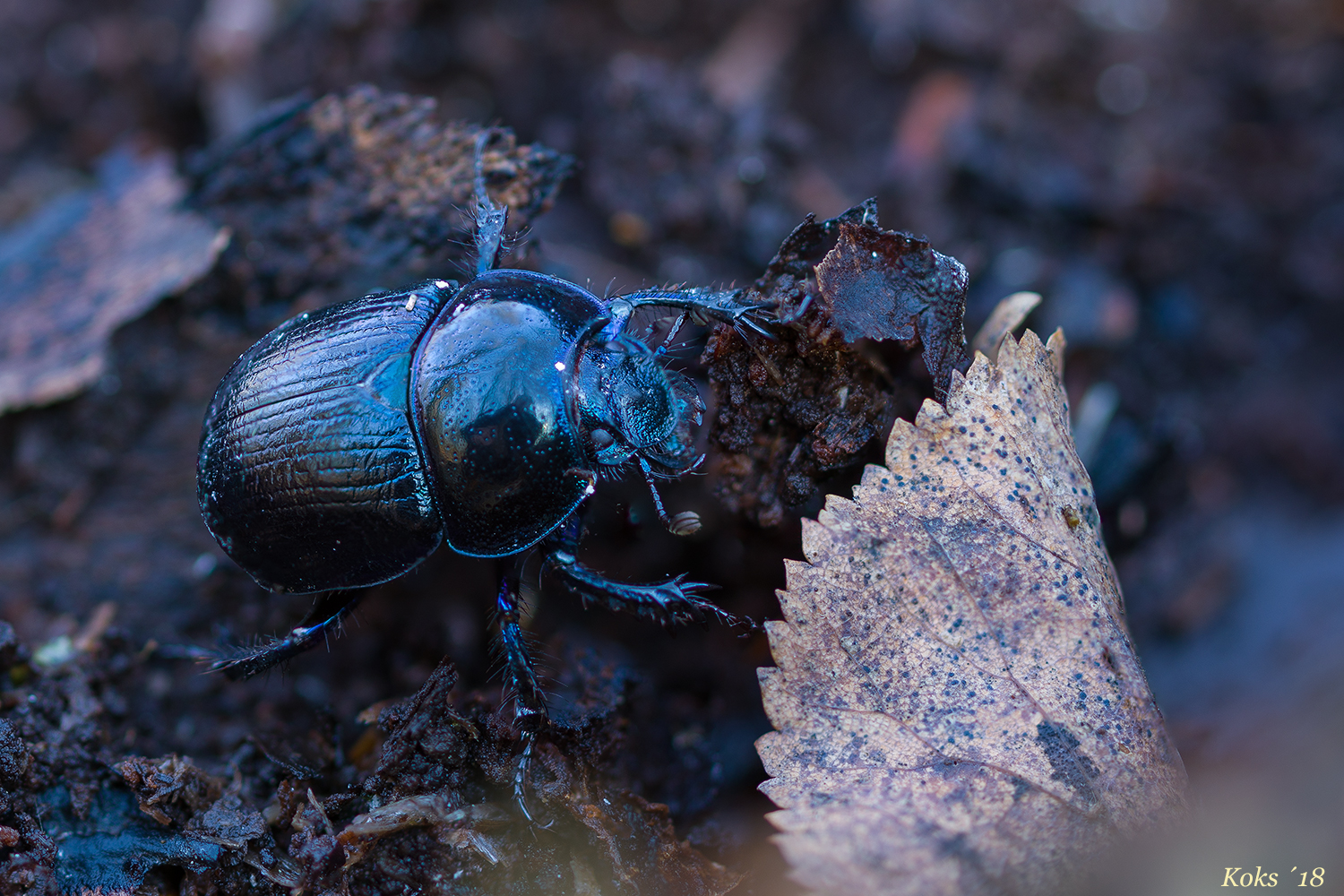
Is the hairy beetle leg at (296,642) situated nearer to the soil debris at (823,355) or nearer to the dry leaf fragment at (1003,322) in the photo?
the soil debris at (823,355)

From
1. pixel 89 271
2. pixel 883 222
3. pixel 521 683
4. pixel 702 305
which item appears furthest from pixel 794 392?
pixel 89 271

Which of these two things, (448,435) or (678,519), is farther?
(678,519)

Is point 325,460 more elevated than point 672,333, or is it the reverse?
point 672,333

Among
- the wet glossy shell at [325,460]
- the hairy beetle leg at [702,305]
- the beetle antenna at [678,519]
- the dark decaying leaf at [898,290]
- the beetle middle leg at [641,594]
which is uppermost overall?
the dark decaying leaf at [898,290]

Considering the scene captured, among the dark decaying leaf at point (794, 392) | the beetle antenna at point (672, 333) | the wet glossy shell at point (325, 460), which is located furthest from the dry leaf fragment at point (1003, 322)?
the wet glossy shell at point (325, 460)

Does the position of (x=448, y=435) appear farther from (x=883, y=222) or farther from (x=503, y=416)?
(x=883, y=222)

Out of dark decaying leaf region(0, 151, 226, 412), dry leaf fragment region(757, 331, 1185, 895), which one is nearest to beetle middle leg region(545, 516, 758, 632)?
dry leaf fragment region(757, 331, 1185, 895)

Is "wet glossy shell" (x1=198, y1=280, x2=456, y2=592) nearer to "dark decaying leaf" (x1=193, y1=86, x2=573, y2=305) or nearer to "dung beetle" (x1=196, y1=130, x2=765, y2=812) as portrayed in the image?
"dung beetle" (x1=196, y1=130, x2=765, y2=812)
